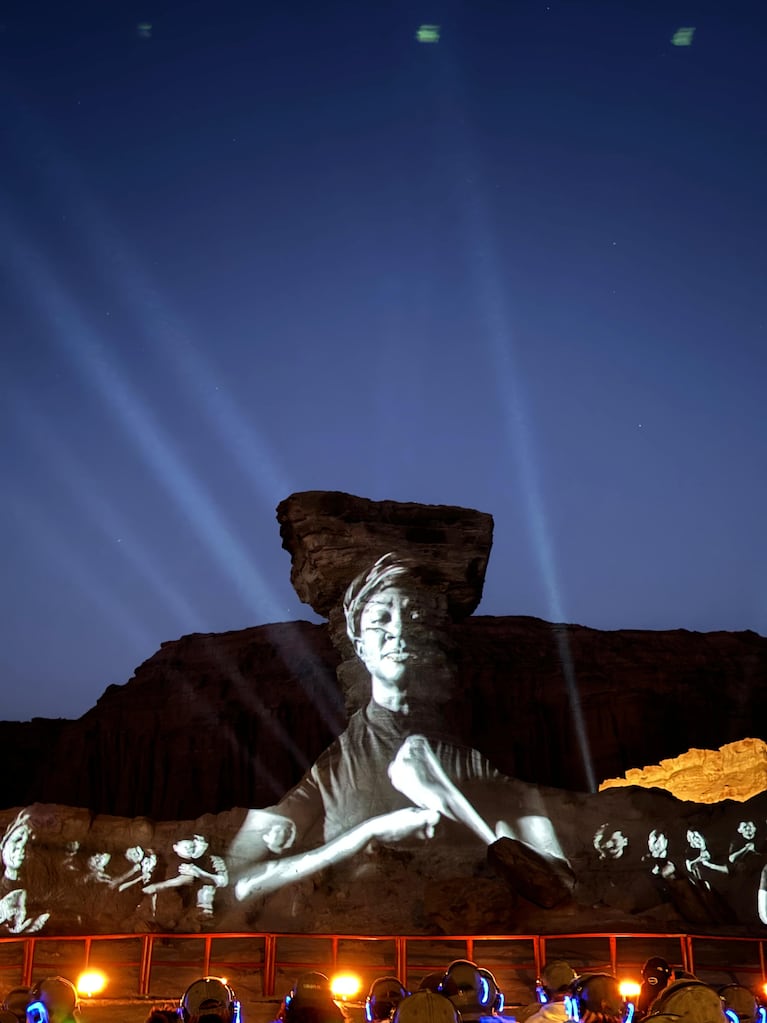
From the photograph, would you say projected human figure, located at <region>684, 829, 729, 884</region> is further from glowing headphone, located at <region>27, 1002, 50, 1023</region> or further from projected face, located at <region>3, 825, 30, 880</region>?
glowing headphone, located at <region>27, 1002, 50, 1023</region>

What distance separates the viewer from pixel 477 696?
6769 cm

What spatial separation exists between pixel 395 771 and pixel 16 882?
5763 millimetres

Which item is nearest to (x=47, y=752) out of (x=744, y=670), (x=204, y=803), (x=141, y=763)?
(x=141, y=763)

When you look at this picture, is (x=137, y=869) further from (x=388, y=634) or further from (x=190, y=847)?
(x=388, y=634)

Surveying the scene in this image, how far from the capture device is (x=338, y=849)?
16.0 meters

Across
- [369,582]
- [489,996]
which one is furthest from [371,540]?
[489,996]

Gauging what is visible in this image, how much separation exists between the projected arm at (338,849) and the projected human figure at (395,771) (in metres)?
0.01

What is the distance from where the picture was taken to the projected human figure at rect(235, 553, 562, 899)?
1619cm

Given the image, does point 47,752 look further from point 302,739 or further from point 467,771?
point 467,771

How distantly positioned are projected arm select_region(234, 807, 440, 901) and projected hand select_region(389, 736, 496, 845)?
0.35m

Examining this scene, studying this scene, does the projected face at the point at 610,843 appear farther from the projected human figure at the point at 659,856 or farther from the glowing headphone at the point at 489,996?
the glowing headphone at the point at 489,996

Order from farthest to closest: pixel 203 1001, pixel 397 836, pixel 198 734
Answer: pixel 198 734 → pixel 397 836 → pixel 203 1001

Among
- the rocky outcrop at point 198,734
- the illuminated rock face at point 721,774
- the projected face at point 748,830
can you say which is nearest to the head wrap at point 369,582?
the projected face at point 748,830

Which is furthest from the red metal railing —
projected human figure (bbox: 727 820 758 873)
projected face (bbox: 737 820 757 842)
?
projected face (bbox: 737 820 757 842)
